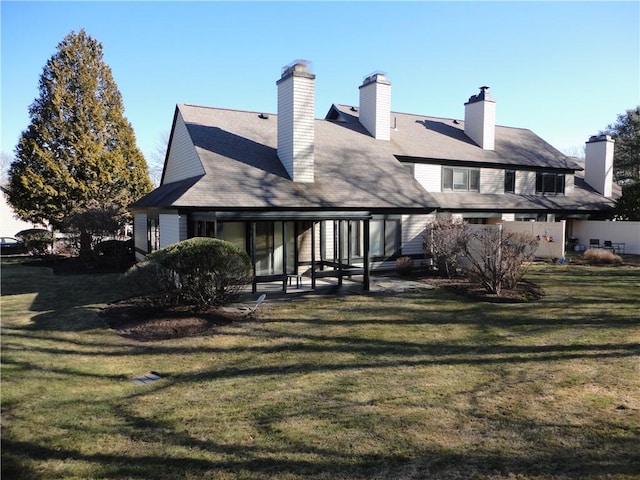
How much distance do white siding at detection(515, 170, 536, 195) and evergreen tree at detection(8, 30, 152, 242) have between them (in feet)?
70.1

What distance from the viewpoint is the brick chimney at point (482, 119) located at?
2373 cm

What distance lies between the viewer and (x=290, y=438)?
4.79 meters

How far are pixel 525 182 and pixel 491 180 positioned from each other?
2562 millimetres


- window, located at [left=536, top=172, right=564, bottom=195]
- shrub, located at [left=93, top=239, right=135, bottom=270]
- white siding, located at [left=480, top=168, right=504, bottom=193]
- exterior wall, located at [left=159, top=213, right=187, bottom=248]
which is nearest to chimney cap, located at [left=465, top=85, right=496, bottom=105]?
white siding, located at [left=480, top=168, right=504, bottom=193]

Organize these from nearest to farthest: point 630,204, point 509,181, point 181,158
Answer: point 181,158
point 509,181
point 630,204

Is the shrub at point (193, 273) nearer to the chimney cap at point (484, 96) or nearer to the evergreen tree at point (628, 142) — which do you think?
the chimney cap at point (484, 96)

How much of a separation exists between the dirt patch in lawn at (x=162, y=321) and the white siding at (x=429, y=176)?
12.7 metres

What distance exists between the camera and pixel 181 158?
17875mm

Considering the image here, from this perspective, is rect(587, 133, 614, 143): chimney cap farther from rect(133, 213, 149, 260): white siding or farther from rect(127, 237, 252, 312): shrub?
rect(133, 213, 149, 260): white siding

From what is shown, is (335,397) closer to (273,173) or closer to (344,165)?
(273,173)

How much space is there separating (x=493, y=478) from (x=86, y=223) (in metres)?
20.4

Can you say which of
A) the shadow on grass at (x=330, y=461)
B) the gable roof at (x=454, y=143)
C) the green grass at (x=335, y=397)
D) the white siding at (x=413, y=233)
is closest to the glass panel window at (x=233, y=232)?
the green grass at (x=335, y=397)

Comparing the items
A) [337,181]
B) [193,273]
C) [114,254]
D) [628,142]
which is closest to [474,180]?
[337,181]

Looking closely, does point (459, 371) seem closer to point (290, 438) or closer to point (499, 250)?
point (290, 438)
